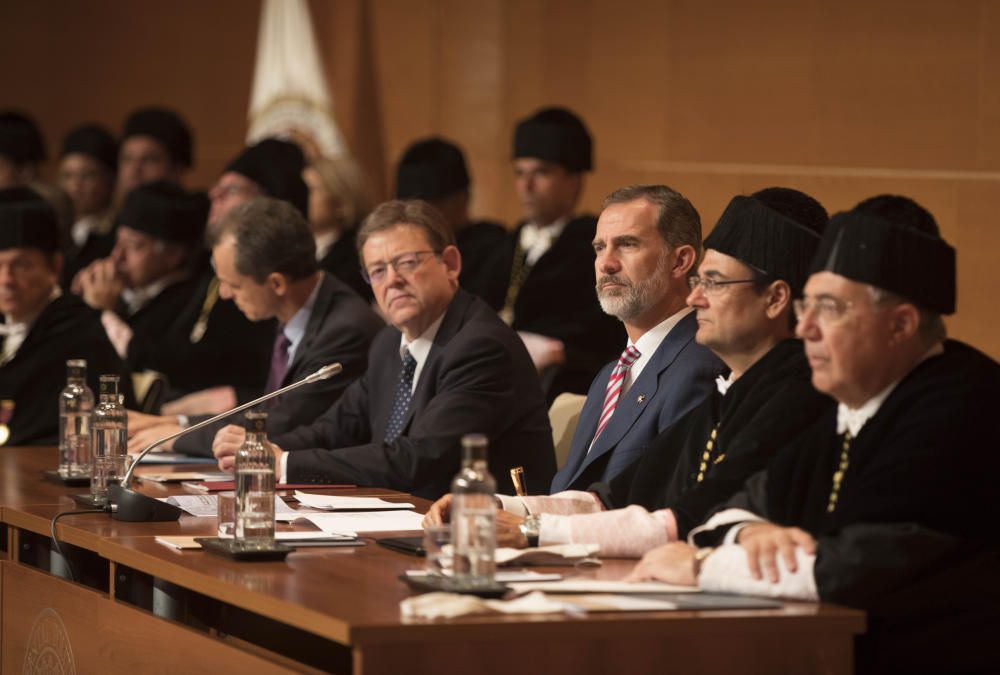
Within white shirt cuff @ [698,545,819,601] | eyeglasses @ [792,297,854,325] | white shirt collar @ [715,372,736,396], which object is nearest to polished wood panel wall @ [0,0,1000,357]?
white shirt collar @ [715,372,736,396]

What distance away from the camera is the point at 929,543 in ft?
9.25

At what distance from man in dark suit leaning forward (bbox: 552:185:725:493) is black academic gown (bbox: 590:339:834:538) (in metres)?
0.21

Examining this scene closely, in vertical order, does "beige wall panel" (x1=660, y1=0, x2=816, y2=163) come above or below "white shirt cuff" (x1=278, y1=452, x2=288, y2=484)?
above

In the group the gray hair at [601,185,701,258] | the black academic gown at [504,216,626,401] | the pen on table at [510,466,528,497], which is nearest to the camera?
the pen on table at [510,466,528,497]

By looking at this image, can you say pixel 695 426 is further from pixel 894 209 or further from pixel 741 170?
pixel 741 170

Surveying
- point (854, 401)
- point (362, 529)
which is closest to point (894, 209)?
point (854, 401)

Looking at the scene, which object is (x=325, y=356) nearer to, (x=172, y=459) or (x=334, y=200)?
(x=172, y=459)

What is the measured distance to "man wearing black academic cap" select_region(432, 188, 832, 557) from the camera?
3.33 m

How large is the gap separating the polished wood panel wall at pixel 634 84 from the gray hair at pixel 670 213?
204 cm

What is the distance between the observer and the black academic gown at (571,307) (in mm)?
6656

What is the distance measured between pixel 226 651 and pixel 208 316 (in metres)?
4.44

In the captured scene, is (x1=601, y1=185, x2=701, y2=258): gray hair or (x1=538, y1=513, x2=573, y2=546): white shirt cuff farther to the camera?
(x1=601, y1=185, x2=701, y2=258): gray hair

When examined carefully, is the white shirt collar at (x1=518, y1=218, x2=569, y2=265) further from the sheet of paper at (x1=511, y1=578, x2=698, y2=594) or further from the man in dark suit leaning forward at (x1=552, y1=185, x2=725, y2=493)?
the sheet of paper at (x1=511, y1=578, x2=698, y2=594)

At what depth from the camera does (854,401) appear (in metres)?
3.03
